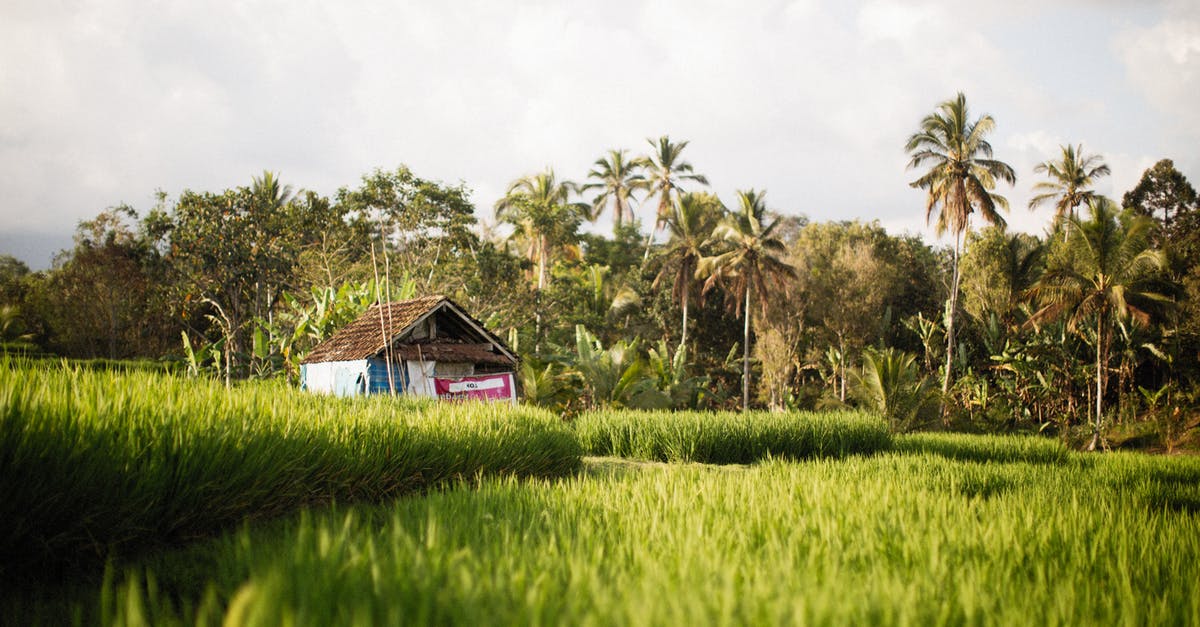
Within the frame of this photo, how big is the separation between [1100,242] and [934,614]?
2443 centimetres

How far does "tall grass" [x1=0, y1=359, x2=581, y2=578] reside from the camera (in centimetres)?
350

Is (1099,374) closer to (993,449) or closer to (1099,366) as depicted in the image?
(1099,366)

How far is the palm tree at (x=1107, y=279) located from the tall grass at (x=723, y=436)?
12311mm

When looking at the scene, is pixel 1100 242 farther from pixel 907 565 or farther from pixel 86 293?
pixel 86 293

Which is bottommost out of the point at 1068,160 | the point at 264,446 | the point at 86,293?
the point at 264,446

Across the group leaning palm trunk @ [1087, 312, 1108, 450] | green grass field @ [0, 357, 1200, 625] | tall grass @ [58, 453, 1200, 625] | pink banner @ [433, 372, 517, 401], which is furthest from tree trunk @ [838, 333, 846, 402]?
tall grass @ [58, 453, 1200, 625]

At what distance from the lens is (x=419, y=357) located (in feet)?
43.0

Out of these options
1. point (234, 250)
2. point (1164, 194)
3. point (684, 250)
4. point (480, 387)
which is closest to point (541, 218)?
point (684, 250)

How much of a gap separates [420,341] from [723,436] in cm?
602

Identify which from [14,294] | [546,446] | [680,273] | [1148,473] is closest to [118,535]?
[546,446]

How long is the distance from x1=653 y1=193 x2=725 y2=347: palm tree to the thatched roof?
55.6 feet

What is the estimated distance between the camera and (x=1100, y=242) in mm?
21891

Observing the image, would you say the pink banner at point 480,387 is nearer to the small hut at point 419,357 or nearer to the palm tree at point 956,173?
the small hut at point 419,357

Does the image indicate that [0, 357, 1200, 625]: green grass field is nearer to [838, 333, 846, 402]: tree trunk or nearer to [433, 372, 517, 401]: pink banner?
[433, 372, 517, 401]: pink banner
